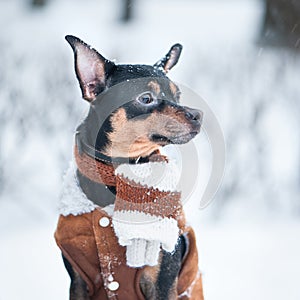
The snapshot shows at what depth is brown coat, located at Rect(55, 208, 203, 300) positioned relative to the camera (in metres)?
2.35

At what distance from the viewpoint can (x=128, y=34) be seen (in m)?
8.18

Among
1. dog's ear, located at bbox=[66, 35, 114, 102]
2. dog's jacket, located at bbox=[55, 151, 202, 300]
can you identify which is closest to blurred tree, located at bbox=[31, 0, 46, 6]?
dog's jacket, located at bbox=[55, 151, 202, 300]

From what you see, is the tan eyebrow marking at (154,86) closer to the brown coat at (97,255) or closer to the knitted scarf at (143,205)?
the knitted scarf at (143,205)

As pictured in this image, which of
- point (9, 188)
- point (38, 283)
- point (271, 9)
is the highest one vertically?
point (271, 9)

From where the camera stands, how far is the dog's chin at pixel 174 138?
224 centimetres

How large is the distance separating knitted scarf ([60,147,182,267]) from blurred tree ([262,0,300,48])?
3937 millimetres

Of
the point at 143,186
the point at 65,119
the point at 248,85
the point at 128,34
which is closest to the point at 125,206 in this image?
the point at 143,186

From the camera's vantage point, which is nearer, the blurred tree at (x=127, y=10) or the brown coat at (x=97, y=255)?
the brown coat at (x=97, y=255)

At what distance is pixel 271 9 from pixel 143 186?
5447 mm

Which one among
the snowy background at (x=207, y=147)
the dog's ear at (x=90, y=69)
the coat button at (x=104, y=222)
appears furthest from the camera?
the snowy background at (x=207, y=147)

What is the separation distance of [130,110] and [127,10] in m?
7.13

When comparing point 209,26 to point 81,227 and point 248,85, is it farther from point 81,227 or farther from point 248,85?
point 81,227

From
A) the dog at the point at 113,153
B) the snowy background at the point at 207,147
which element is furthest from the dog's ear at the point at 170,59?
the snowy background at the point at 207,147

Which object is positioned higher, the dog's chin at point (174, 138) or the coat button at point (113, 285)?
the dog's chin at point (174, 138)
